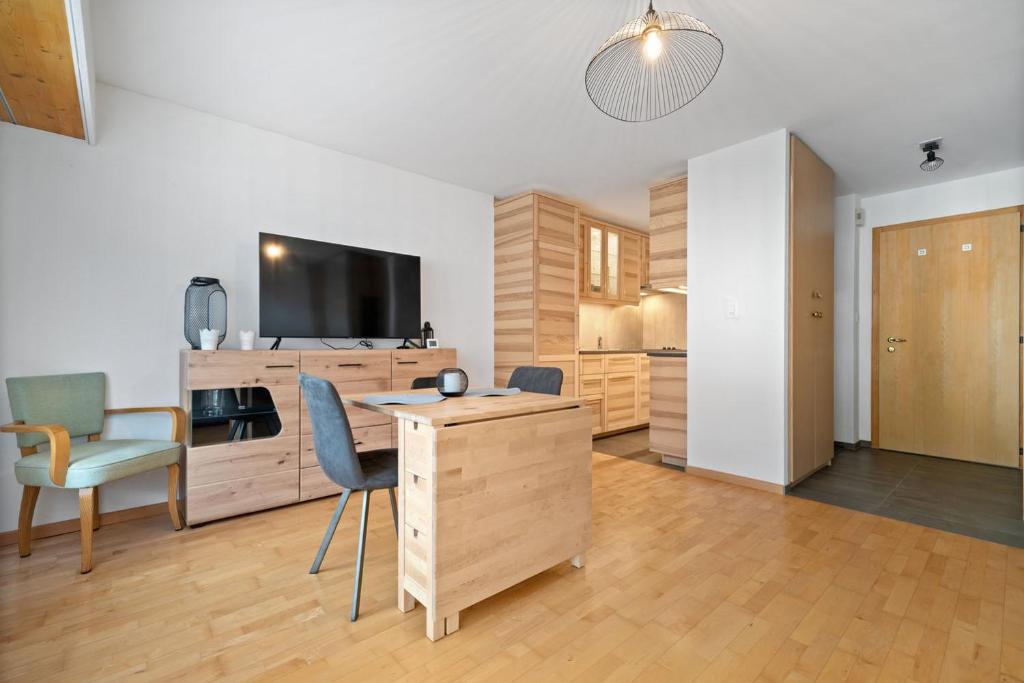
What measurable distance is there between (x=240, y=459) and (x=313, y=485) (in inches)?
18.8

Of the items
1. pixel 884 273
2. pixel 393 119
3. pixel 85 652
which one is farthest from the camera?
pixel 884 273

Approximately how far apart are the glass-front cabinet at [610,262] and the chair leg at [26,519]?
173 inches

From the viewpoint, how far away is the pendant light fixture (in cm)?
167

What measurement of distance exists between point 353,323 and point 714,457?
2928 mm

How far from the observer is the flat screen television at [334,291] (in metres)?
3.03

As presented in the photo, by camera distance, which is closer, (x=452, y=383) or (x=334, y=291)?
(x=452, y=383)

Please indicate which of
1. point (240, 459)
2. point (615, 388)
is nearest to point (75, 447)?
point (240, 459)

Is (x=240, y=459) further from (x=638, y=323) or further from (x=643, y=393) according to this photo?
(x=638, y=323)

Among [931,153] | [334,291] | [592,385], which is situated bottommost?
[592,385]

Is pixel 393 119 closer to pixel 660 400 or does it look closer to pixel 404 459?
pixel 404 459

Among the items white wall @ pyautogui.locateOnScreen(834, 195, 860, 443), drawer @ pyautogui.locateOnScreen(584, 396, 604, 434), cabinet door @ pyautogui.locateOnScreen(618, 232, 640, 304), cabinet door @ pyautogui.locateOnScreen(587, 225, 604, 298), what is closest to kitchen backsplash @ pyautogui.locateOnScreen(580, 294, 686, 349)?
cabinet door @ pyautogui.locateOnScreen(618, 232, 640, 304)

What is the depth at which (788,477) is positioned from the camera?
3133 mm

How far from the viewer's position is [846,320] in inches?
179

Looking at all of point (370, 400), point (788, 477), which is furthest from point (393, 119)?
point (788, 477)
